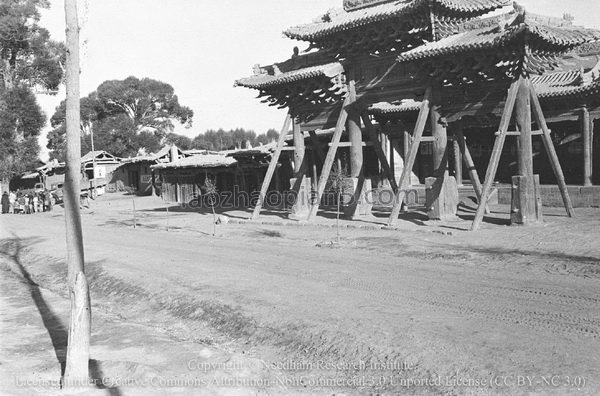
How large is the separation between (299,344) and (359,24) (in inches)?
565

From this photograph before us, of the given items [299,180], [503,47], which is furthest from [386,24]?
[299,180]

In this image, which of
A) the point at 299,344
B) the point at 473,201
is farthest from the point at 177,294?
the point at 473,201

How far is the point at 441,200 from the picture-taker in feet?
59.9

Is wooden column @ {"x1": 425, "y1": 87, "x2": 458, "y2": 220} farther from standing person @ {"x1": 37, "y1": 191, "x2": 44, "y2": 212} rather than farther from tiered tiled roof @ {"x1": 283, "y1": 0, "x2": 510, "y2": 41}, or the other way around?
standing person @ {"x1": 37, "y1": 191, "x2": 44, "y2": 212}

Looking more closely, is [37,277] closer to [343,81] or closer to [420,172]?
[343,81]

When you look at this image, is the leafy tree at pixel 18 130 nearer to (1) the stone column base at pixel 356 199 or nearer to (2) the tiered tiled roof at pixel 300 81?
(2) the tiered tiled roof at pixel 300 81

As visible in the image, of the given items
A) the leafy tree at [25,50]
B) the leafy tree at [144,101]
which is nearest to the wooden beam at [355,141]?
the leafy tree at [25,50]

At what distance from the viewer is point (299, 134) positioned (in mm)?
22781

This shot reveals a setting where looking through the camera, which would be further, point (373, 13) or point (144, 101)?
point (144, 101)

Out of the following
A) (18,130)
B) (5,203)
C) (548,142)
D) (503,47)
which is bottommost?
(5,203)

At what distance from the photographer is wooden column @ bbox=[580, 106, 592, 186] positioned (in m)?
20.4

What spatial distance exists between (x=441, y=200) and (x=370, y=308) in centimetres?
1062

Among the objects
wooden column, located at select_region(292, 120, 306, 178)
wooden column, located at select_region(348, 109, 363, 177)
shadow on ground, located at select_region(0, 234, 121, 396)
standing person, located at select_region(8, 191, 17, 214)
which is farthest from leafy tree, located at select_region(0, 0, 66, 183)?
wooden column, located at select_region(348, 109, 363, 177)

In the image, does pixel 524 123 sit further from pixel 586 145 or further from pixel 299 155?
pixel 299 155
